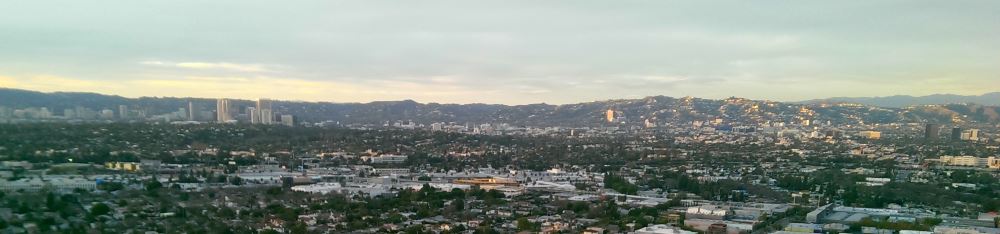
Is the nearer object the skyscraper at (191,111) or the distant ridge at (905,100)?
the skyscraper at (191,111)

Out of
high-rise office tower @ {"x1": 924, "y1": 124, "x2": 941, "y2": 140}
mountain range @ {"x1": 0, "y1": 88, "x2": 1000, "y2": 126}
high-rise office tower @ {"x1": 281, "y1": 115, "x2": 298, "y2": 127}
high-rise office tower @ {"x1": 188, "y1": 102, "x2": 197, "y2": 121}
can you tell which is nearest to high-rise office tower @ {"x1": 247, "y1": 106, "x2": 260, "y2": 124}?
high-rise office tower @ {"x1": 281, "y1": 115, "x2": 298, "y2": 127}

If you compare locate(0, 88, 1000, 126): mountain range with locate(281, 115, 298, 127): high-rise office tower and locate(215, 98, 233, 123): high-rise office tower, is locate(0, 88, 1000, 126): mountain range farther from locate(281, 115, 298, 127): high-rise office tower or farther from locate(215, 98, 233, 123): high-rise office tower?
locate(215, 98, 233, 123): high-rise office tower

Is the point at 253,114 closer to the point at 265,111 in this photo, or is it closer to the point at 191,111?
the point at 265,111

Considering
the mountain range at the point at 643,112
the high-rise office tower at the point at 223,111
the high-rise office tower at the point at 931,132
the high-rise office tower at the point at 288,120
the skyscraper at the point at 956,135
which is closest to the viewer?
the high-rise office tower at the point at 223,111

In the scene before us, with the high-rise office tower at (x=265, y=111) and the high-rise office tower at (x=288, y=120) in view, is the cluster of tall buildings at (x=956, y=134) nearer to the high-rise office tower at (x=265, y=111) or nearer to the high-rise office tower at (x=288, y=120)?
the high-rise office tower at (x=288, y=120)

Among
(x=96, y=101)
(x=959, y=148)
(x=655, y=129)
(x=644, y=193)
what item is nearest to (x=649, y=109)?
(x=655, y=129)

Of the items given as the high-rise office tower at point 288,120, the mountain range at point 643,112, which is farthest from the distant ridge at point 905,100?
the high-rise office tower at point 288,120
